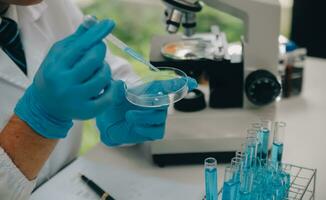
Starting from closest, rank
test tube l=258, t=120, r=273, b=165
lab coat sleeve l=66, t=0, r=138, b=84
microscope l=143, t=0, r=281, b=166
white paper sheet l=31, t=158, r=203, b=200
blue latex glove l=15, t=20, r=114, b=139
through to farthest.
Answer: blue latex glove l=15, t=20, r=114, b=139
test tube l=258, t=120, r=273, b=165
white paper sheet l=31, t=158, r=203, b=200
microscope l=143, t=0, r=281, b=166
lab coat sleeve l=66, t=0, r=138, b=84

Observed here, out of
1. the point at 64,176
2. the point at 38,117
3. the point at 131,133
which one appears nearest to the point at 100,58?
the point at 38,117

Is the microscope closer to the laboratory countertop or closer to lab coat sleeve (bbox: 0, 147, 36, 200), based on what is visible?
the laboratory countertop

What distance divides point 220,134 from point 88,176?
40 centimetres

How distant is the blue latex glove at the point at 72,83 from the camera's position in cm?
99

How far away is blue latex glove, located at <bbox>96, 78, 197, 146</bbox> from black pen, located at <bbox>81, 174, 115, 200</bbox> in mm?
136

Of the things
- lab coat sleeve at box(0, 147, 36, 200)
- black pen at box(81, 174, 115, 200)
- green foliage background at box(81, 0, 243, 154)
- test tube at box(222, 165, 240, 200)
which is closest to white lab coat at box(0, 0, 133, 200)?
lab coat sleeve at box(0, 147, 36, 200)

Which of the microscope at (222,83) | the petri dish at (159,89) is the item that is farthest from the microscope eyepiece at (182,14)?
the petri dish at (159,89)

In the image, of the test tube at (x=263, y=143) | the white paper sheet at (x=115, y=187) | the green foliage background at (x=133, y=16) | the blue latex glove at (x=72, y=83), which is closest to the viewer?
the blue latex glove at (x=72, y=83)

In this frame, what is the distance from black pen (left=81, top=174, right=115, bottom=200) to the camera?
118cm

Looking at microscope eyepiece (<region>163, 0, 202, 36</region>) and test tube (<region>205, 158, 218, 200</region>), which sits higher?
microscope eyepiece (<region>163, 0, 202, 36</region>)

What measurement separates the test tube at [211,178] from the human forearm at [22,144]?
0.38 m

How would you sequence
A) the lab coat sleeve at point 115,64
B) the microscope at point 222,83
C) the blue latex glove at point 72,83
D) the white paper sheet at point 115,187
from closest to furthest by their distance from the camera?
the blue latex glove at point 72,83 < the white paper sheet at point 115,187 < the microscope at point 222,83 < the lab coat sleeve at point 115,64

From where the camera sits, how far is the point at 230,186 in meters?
1.01

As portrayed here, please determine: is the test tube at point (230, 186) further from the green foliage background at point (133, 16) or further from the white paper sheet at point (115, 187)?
the green foliage background at point (133, 16)
